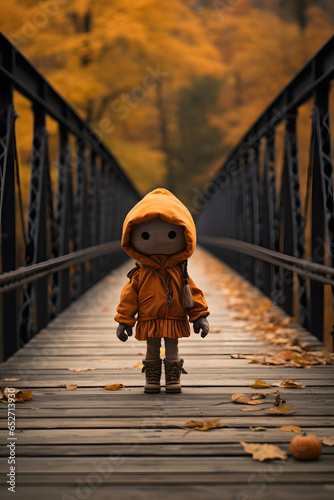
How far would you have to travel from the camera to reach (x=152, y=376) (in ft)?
13.0

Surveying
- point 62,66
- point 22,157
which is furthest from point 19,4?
point 22,157

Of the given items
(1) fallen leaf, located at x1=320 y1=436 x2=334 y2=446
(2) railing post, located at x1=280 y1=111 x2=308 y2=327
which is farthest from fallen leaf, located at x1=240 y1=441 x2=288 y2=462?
(2) railing post, located at x1=280 y1=111 x2=308 y2=327

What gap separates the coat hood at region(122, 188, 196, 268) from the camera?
3701 millimetres

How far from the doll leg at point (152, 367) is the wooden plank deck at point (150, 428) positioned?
0.09 meters

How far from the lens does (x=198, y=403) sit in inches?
145

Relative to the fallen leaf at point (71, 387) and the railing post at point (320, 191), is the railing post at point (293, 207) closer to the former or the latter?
the railing post at point (320, 191)

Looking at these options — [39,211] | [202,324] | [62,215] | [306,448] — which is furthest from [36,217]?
[306,448]

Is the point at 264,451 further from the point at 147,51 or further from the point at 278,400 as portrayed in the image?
the point at 147,51

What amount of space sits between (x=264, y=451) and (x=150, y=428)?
674mm

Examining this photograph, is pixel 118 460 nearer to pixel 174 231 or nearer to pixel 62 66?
pixel 174 231

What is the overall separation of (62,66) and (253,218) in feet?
24.9

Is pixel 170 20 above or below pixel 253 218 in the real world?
above

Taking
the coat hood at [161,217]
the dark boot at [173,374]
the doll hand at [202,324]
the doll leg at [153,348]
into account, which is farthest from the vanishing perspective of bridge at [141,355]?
the coat hood at [161,217]

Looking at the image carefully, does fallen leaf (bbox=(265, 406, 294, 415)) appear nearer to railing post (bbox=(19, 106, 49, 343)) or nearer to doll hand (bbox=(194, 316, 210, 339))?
doll hand (bbox=(194, 316, 210, 339))
